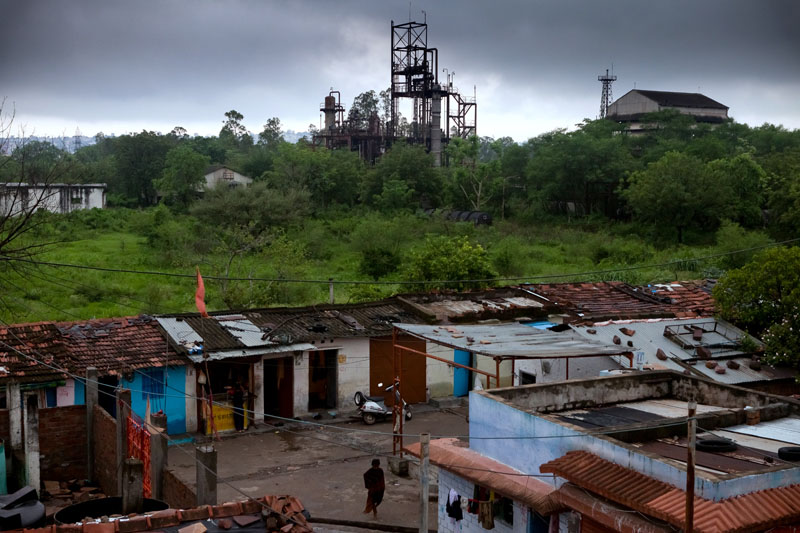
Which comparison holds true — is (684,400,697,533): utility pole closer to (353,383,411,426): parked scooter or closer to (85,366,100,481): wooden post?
(85,366,100,481): wooden post

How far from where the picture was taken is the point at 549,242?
46844 millimetres

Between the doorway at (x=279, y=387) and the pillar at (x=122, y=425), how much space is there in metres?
7.57

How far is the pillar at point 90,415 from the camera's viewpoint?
49.1 ft

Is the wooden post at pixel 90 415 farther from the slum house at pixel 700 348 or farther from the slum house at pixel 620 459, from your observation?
the slum house at pixel 700 348

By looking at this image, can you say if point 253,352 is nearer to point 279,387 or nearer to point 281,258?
point 279,387

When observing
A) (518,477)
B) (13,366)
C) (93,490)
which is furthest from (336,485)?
(13,366)

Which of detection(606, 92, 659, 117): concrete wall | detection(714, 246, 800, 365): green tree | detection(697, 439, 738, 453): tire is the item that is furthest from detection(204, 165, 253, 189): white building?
detection(697, 439, 738, 453): tire

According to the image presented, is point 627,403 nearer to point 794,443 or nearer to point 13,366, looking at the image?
point 794,443

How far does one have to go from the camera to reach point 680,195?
44.7 m

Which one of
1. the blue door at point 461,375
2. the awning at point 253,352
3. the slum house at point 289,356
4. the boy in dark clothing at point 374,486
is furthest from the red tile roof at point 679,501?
the blue door at point 461,375

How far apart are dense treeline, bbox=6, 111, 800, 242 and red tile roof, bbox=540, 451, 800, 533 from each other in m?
35.9

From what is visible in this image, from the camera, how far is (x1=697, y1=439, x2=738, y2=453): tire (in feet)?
32.7

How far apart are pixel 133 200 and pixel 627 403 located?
60697 mm

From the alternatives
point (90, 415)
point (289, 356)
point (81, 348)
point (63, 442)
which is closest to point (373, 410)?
point (289, 356)
